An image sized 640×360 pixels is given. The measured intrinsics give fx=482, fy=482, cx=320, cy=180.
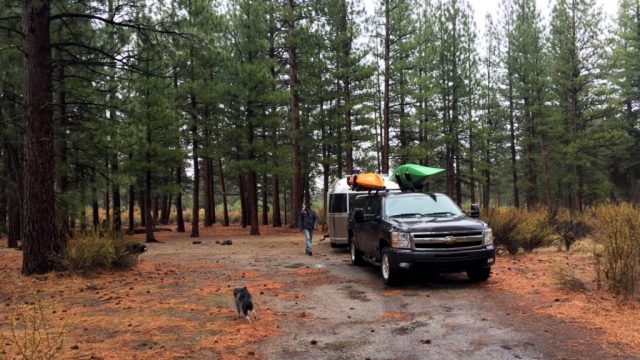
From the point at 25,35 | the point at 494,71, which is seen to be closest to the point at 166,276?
the point at 25,35

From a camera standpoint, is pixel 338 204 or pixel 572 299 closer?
pixel 572 299

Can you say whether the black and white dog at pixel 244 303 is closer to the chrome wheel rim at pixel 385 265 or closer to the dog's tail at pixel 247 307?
the dog's tail at pixel 247 307

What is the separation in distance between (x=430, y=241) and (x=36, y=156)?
9.31m

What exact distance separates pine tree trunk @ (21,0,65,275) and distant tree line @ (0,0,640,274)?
0.11ft

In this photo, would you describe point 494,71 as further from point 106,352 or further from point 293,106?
point 106,352

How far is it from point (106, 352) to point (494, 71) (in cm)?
3885

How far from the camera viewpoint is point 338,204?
55.2 feet

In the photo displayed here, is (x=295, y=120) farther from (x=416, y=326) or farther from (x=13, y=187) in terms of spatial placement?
(x=416, y=326)

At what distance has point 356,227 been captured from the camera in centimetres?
1285

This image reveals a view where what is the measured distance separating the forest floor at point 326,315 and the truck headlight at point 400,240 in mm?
883

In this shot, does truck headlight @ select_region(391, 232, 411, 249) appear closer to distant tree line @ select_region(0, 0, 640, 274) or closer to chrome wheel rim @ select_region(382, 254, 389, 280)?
chrome wheel rim @ select_region(382, 254, 389, 280)

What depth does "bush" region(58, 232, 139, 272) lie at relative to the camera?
37.6ft

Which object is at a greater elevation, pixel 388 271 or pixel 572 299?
pixel 388 271

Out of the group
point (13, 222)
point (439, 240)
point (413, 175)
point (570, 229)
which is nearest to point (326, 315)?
point (439, 240)
